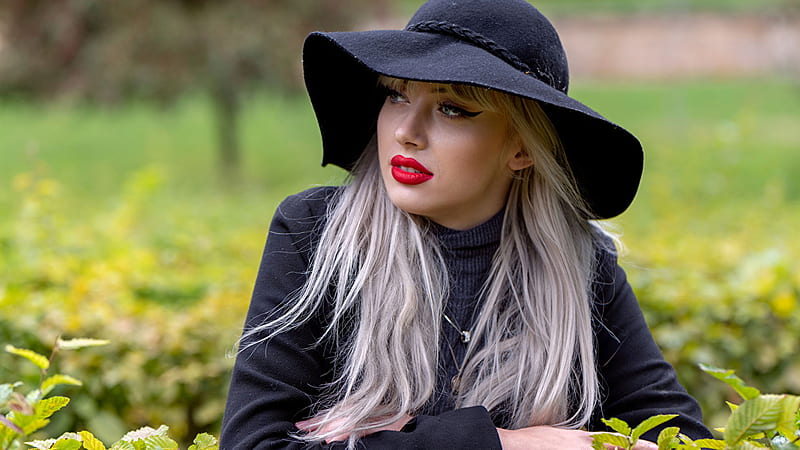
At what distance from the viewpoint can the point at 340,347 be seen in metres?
1.83

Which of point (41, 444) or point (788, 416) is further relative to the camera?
point (41, 444)

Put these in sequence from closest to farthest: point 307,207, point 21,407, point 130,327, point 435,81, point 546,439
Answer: point 21,407 → point 435,81 → point 546,439 → point 307,207 → point 130,327

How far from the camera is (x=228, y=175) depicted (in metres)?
11.8

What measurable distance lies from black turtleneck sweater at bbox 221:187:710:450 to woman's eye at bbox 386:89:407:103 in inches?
11.4

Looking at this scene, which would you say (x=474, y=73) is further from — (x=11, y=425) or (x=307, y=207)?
(x=11, y=425)

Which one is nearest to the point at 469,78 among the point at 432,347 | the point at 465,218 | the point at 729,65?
the point at 465,218

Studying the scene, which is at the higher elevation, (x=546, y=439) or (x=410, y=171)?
(x=410, y=171)

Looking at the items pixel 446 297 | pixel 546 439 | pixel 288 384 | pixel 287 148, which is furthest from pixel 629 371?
pixel 287 148

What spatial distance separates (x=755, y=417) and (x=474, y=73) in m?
0.76

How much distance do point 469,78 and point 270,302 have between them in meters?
0.62

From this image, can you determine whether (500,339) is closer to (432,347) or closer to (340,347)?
(432,347)

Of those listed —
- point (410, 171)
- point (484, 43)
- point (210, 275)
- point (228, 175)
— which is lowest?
point (228, 175)

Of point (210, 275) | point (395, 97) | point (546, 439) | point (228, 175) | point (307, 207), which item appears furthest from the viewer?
point (228, 175)

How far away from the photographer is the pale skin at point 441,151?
1.72 metres
